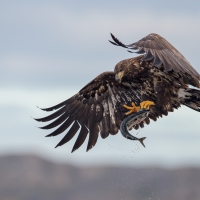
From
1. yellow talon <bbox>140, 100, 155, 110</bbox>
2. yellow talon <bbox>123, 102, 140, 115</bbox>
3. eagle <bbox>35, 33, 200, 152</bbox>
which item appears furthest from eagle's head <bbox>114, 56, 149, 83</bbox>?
yellow talon <bbox>123, 102, 140, 115</bbox>

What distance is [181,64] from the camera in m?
21.2

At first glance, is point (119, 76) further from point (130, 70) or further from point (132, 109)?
point (132, 109)

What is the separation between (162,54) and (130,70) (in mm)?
2383

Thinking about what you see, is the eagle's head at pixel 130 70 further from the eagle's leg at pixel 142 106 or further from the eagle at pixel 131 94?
the eagle's leg at pixel 142 106

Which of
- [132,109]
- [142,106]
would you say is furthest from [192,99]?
[132,109]

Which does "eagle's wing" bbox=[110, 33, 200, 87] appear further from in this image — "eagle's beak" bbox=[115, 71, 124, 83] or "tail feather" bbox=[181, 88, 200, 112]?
"tail feather" bbox=[181, 88, 200, 112]

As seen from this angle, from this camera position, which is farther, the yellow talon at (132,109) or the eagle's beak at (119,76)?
the yellow talon at (132,109)

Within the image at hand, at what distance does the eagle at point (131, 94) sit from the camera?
2177 cm

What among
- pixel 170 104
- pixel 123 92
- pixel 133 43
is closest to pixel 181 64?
pixel 133 43

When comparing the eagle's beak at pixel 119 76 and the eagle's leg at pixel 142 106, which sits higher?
the eagle's beak at pixel 119 76

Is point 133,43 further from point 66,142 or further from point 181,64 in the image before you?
point 66,142

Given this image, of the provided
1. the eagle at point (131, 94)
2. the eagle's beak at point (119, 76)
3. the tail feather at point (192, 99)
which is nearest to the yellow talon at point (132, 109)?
the eagle at point (131, 94)

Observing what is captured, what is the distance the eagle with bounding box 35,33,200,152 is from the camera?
2177 cm

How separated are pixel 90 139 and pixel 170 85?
353 centimetres
